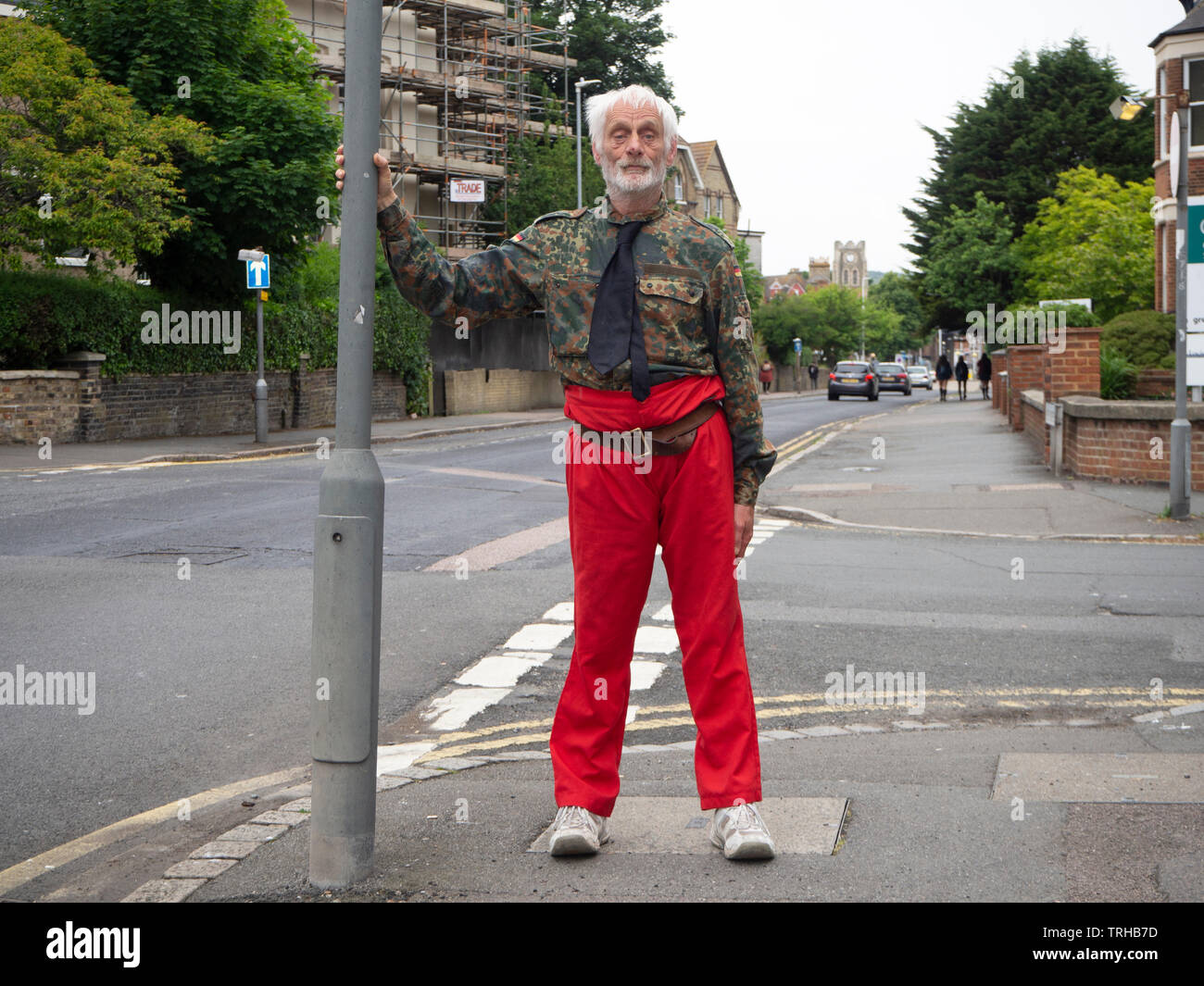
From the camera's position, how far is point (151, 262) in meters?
27.7

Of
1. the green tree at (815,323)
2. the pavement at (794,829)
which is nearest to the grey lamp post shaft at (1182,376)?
the pavement at (794,829)

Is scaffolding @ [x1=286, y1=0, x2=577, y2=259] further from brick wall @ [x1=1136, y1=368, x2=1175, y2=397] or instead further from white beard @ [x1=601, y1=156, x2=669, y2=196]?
white beard @ [x1=601, y1=156, x2=669, y2=196]

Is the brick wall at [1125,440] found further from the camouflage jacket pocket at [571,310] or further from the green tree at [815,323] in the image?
the green tree at [815,323]

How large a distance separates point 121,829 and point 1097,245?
35.3m

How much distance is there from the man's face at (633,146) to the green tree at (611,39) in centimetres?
6268

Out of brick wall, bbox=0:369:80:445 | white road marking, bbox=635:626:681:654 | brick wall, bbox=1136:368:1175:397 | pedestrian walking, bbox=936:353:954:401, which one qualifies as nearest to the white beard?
white road marking, bbox=635:626:681:654

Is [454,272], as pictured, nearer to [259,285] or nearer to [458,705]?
[458,705]

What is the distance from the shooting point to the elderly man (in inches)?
154

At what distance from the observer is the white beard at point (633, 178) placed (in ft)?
13.1

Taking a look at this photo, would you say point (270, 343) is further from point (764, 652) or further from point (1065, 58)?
point (1065, 58)

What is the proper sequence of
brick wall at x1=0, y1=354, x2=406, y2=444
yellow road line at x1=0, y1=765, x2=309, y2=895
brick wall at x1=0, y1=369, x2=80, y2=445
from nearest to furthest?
yellow road line at x1=0, y1=765, x2=309, y2=895
brick wall at x1=0, y1=369, x2=80, y2=445
brick wall at x1=0, y1=354, x2=406, y2=444

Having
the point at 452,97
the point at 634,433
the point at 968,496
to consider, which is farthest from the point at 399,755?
the point at 452,97

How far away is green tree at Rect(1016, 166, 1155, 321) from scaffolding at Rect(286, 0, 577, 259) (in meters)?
19.5
